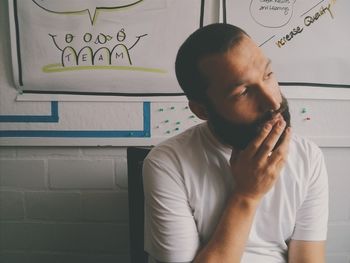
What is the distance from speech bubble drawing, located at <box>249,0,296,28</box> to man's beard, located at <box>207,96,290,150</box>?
52cm

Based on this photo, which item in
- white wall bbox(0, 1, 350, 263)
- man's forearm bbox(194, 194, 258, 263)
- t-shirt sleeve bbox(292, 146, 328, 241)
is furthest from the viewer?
white wall bbox(0, 1, 350, 263)

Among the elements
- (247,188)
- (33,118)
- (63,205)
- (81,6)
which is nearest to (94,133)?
(33,118)

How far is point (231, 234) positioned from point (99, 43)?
88 cm

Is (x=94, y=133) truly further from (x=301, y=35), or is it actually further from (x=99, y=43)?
(x=301, y=35)

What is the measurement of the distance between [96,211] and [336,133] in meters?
1.10

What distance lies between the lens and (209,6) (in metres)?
1.21

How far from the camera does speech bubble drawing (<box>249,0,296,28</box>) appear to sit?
122cm

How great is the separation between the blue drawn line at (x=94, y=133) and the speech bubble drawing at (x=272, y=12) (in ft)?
1.86

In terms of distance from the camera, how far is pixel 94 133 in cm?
127

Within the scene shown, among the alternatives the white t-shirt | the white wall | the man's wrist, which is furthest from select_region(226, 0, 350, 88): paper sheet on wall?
the man's wrist

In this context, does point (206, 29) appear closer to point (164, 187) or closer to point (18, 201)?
point (164, 187)

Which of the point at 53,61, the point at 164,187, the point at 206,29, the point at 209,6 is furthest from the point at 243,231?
the point at 53,61

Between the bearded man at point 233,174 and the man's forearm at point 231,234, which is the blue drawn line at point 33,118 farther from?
the man's forearm at point 231,234

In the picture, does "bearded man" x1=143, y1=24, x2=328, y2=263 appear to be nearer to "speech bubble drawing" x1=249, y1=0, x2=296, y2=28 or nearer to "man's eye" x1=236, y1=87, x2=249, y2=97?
"man's eye" x1=236, y1=87, x2=249, y2=97
